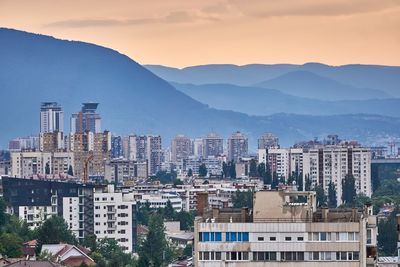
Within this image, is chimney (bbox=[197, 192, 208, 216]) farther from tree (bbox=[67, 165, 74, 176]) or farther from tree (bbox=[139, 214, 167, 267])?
tree (bbox=[67, 165, 74, 176])

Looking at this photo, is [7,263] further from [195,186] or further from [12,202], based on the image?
[195,186]

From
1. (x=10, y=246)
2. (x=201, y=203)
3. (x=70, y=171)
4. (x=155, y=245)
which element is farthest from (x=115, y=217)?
(x=70, y=171)

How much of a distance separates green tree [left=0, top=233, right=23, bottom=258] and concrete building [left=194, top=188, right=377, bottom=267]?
30.8 m

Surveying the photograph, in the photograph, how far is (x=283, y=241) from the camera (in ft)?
109

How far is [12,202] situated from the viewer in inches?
3844

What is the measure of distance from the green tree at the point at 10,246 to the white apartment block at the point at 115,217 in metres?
17.9

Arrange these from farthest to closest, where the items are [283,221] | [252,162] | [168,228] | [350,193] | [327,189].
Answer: [252,162], [327,189], [350,193], [168,228], [283,221]

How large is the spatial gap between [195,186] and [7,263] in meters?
74.3

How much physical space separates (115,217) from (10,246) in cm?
2356

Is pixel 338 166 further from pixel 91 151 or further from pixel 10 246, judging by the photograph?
pixel 10 246

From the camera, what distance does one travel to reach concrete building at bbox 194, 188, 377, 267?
109 ft

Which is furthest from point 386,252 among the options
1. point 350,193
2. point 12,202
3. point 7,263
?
point 350,193

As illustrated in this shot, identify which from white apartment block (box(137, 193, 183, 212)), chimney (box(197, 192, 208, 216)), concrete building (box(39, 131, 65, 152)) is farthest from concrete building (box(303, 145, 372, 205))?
chimney (box(197, 192, 208, 216))

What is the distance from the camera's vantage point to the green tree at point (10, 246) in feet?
213
